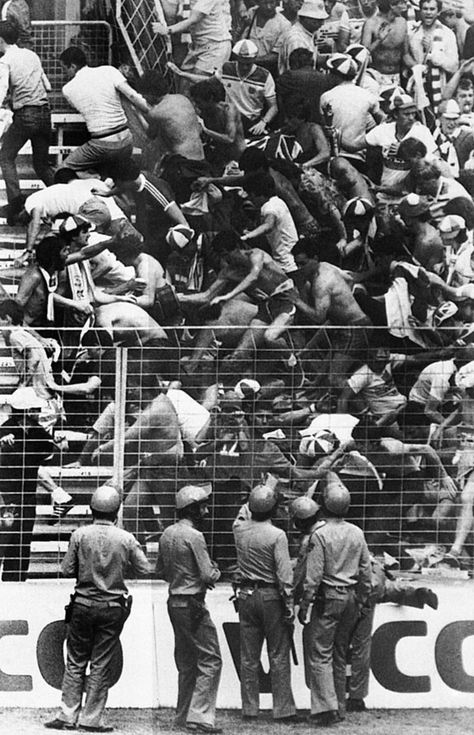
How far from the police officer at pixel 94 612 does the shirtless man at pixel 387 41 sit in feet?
10.4

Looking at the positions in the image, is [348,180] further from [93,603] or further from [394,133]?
[93,603]

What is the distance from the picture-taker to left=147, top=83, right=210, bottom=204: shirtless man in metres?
8.04

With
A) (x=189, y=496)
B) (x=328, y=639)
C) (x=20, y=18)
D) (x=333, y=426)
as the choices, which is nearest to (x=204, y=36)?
(x=20, y=18)

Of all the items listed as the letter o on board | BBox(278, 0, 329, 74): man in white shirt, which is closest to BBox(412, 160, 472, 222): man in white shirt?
BBox(278, 0, 329, 74): man in white shirt

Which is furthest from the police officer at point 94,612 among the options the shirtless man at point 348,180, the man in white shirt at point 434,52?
the man in white shirt at point 434,52

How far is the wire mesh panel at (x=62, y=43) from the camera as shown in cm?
796

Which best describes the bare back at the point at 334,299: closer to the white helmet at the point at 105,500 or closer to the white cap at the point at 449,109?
the white cap at the point at 449,109

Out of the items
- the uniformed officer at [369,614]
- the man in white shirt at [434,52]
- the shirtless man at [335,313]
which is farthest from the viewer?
the man in white shirt at [434,52]

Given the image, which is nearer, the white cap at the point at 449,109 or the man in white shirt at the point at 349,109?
the man in white shirt at the point at 349,109

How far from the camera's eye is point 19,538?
25.4ft

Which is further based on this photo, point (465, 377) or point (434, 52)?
point (434, 52)

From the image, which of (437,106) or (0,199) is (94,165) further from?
(437,106)

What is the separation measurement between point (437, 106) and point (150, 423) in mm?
2648

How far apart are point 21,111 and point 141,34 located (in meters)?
0.85
